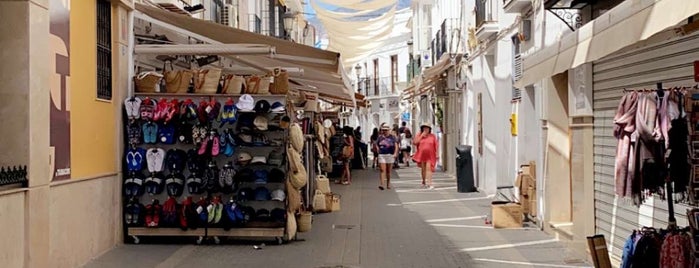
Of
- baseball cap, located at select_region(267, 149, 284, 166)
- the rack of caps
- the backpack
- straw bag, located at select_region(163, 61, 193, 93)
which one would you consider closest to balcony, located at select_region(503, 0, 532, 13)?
the rack of caps

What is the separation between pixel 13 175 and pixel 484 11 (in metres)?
13.7

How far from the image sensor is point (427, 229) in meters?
13.1

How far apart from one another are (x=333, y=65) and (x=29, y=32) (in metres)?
5.79

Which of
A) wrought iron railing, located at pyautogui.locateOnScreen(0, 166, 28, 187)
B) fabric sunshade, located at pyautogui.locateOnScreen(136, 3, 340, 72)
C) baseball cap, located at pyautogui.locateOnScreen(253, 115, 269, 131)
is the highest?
fabric sunshade, located at pyautogui.locateOnScreen(136, 3, 340, 72)

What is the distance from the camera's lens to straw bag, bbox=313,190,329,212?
1530 cm

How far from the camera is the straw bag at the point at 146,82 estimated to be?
1109 cm

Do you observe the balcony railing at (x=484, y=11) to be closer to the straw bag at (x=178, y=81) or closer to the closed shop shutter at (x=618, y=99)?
the closed shop shutter at (x=618, y=99)

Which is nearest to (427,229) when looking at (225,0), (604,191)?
(604,191)

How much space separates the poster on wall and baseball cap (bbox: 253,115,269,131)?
2825 mm

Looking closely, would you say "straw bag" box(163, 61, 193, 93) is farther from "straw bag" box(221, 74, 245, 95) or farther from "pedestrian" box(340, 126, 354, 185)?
"pedestrian" box(340, 126, 354, 185)

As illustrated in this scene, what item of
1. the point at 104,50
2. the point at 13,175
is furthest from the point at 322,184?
Answer: the point at 13,175

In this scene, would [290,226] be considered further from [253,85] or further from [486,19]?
[486,19]

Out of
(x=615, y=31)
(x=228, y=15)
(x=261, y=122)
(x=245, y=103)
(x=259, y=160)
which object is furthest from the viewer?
(x=228, y=15)

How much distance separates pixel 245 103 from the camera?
10.9 meters
